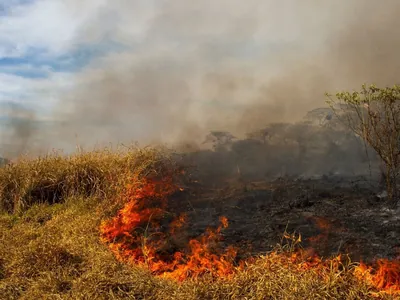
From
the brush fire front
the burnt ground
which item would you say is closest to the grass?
the brush fire front

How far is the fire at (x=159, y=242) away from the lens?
18.2 feet

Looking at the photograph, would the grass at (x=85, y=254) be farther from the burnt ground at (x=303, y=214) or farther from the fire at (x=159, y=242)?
the burnt ground at (x=303, y=214)

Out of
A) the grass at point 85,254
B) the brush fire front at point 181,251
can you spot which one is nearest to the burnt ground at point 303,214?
the brush fire front at point 181,251

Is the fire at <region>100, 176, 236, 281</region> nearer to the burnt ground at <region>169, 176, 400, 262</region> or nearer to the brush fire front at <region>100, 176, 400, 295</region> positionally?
the brush fire front at <region>100, 176, 400, 295</region>

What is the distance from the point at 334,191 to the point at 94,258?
4.32m

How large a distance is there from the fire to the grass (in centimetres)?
27

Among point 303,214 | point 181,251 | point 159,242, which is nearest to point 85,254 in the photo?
point 159,242

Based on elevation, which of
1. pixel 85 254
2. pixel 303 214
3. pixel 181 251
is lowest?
pixel 85 254

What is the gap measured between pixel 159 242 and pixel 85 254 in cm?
126

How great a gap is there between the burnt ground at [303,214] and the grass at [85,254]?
0.76m

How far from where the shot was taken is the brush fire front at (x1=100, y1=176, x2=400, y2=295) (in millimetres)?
4906

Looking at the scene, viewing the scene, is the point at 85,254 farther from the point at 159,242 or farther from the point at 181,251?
the point at 181,251

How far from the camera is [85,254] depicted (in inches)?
255

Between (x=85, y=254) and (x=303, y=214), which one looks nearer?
(x=303, y=214)
